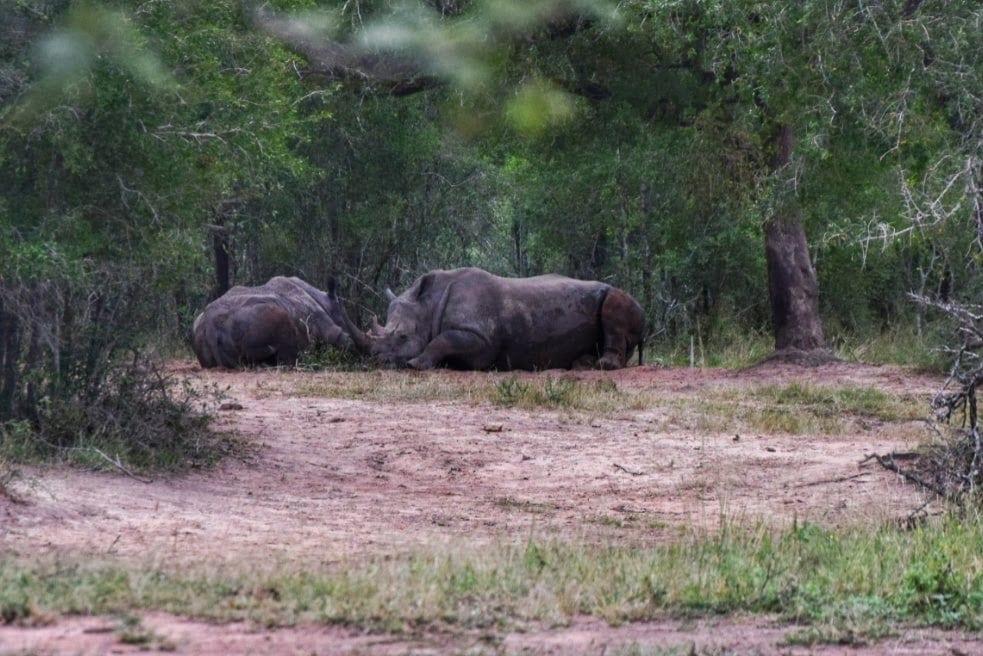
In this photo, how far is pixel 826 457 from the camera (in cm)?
1185

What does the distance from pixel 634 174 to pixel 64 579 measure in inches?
595

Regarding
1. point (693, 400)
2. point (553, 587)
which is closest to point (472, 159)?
point (693, 400)

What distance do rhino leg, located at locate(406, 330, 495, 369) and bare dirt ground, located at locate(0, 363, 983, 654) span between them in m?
4.76

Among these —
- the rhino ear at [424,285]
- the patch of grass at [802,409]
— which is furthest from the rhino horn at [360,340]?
the patch of grass at [802,409]

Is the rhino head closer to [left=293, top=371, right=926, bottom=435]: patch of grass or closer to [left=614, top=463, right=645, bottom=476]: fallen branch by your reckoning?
[left=293, top=371, right=926, bottom=435]: patch of grass

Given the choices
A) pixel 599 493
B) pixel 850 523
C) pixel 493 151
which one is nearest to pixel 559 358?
pixel 493 151

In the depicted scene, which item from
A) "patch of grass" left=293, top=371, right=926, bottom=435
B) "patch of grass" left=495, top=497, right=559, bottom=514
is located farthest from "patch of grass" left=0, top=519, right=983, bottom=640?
"patch of grass" left=293, top=371, right=926, bottom=435

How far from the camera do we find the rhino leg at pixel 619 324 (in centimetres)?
2116

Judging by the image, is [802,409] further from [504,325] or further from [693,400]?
[504,325]

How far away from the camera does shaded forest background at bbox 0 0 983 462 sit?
10680 millimetres

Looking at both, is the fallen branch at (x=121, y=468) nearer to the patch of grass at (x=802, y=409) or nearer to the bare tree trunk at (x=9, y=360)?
the bare tree trunk at (x=9, y=360)

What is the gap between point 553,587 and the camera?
683 centimetres

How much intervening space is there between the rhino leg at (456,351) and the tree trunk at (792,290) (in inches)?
152

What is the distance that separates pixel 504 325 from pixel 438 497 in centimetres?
1059
